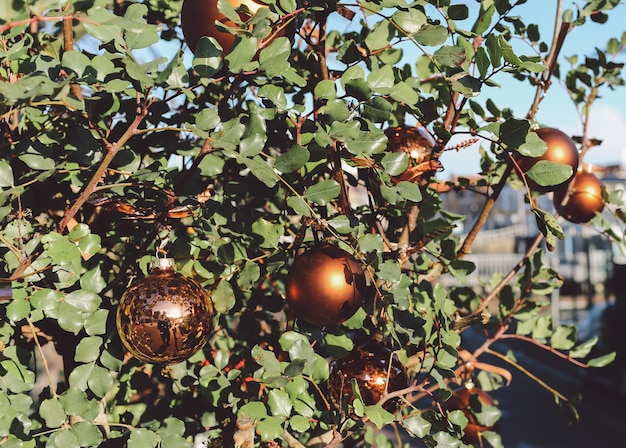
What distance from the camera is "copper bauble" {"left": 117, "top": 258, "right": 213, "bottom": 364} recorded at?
715 mm

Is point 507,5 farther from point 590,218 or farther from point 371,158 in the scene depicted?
point 590,218

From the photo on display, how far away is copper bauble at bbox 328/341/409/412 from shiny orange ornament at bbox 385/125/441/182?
27 centimetres

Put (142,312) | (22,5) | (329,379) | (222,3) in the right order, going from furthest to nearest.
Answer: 1. (329,379)
2. (142,312)
3. (222,3)
4. (22,5)

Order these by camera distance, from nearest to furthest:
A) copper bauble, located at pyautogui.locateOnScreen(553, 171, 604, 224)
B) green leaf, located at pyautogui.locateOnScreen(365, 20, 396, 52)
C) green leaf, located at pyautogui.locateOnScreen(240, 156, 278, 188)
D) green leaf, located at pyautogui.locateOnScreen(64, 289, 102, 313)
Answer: green leaf, located at pyautogui.locateOnScreen(240, 156, 278, 188) → green leaf, located at pyautogui.locateOnScreen(64, 289, 102, 313) → green leaf, located at pyautogui.locateOnScreen(365, 20, 396, 52) → copper bauble, located at pyautogui.locateOnScreen(553, 171, 604, 224)

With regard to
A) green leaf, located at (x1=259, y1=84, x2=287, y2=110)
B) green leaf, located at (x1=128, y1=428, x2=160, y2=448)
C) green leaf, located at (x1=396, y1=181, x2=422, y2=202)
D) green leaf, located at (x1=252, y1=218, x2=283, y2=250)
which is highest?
green leaf, located at (x1=259, y1=84, x2=287, y2=110)

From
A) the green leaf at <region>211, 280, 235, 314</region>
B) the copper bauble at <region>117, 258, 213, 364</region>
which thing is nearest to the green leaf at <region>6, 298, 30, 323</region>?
the copper bauble at <region>117, 258, 213, 364</region>

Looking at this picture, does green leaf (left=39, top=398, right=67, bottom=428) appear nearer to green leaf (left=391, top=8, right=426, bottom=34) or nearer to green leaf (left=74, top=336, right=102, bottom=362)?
green leaf (left=74, top=336, right=102, bottom=362)

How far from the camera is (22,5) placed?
1.42ft

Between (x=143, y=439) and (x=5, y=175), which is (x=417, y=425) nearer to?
(x=143, y=439)

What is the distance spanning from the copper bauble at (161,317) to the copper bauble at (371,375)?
0.24m

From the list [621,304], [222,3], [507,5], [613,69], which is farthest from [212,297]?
[621,304]

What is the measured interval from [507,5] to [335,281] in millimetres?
428

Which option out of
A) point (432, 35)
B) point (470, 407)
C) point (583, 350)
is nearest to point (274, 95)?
point (432, 35)

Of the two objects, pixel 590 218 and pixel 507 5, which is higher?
pixel 507 5
